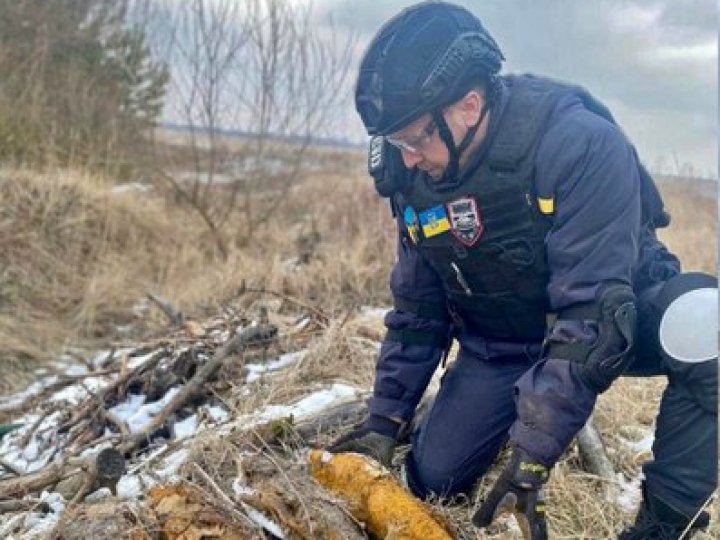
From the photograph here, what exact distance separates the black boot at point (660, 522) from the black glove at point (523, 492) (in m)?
0.40

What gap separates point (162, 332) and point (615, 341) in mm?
3953

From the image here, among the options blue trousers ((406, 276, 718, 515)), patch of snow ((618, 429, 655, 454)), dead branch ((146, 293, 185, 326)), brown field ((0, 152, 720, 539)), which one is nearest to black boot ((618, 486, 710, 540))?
blue trousers ((406, 276, 718, 515))

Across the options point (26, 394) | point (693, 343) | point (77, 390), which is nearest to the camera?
point (693, 343)

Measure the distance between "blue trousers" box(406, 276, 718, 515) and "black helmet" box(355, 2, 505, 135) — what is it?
85 cm

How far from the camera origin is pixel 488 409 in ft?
10.2

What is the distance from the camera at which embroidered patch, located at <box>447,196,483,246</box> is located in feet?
8.72

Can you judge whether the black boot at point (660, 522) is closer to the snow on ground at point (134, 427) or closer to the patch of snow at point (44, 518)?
the snow on ground at point (134, 427)

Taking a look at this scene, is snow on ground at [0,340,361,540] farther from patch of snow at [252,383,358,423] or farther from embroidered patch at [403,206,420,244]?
Result: embroidered patch at [403,206,420,244]

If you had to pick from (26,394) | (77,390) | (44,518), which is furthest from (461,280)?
(26,394)

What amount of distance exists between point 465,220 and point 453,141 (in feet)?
0.79

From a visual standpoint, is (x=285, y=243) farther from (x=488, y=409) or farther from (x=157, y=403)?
(x=488, y=409)

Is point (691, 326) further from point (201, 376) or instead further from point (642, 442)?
point (201, 376)

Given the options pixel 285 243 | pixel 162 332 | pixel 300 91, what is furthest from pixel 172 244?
pixel 162 332

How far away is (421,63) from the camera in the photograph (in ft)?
8.18
